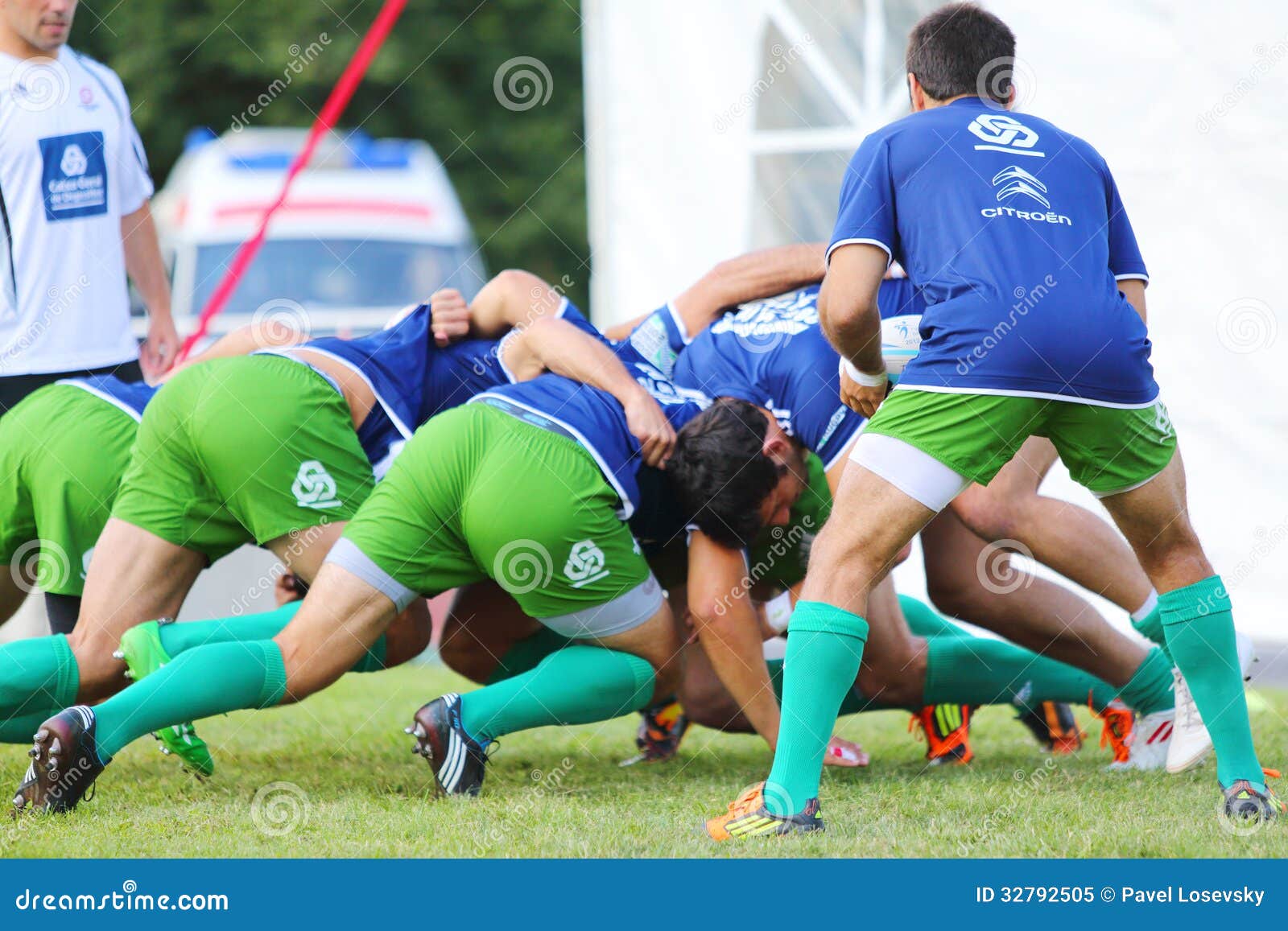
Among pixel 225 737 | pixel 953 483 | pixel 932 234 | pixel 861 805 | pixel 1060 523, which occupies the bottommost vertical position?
pixel 225 737

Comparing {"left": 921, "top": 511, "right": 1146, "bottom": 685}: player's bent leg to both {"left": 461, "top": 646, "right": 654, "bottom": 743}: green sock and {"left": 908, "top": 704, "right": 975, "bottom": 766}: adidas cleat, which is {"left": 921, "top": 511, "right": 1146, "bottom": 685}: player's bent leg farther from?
{"left": 461, "top": 646, "right": 654, "bottom": 743}: green sock

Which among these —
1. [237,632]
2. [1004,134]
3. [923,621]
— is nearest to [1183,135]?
[923,621]

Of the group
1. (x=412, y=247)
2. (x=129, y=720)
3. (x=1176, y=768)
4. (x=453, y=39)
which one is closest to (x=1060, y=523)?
(x=1176, y=768)

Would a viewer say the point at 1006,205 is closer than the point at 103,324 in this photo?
Yes

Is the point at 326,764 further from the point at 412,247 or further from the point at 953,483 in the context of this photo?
the point at 412,247

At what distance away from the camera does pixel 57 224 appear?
4309mm

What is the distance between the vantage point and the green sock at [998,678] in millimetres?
4027

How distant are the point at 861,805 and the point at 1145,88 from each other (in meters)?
3.24

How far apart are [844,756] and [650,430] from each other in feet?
3.51

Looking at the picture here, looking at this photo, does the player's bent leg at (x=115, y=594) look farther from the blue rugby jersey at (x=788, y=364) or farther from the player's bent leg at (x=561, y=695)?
the blue rugby jersey at (x=788, y=364)

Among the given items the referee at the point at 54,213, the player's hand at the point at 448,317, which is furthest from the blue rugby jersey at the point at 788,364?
the referee at the point at 54,213

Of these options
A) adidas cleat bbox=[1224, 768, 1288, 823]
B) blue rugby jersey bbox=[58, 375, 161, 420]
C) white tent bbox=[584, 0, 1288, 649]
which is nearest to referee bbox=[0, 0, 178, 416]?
blue rugby jersey bbox=[58, 375, 161, 420]

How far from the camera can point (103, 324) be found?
4.34 meters

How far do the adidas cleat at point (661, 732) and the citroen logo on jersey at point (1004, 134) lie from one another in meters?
1.94
